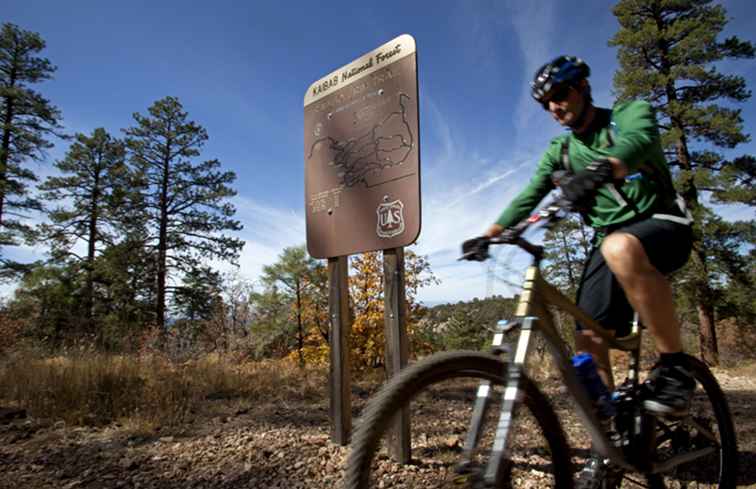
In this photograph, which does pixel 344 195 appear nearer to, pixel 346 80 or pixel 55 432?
pixel 346 80

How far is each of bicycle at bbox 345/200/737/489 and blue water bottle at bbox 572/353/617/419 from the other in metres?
0.05

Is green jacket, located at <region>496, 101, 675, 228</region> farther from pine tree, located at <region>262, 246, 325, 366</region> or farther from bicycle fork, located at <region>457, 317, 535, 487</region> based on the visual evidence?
pine tree, located at <region>262, 246, 325, 366</region>

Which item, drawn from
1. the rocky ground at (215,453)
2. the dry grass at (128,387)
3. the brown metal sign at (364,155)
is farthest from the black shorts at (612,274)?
the dry grass at (128,387)

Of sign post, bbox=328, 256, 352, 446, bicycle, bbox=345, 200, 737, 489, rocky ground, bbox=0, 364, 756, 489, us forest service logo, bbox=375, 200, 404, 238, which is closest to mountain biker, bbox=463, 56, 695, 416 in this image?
bicycle, bbox=345, 200, 737, 489

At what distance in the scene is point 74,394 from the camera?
15.1ft

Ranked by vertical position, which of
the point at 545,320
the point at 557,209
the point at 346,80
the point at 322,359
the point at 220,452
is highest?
the point at 346,80

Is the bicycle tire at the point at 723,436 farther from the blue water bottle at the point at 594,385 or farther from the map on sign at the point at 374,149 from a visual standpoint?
the map on sign at the point at 374,149

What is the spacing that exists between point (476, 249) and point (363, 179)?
1788 mm

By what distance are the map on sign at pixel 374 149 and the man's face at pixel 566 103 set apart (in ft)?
4.05

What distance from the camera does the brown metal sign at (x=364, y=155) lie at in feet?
10.1

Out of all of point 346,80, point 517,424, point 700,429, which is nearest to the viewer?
point 517,424

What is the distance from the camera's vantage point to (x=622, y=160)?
1457 mm

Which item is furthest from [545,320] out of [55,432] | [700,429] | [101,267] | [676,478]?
[101,267]

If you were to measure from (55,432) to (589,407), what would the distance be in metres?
4.62
